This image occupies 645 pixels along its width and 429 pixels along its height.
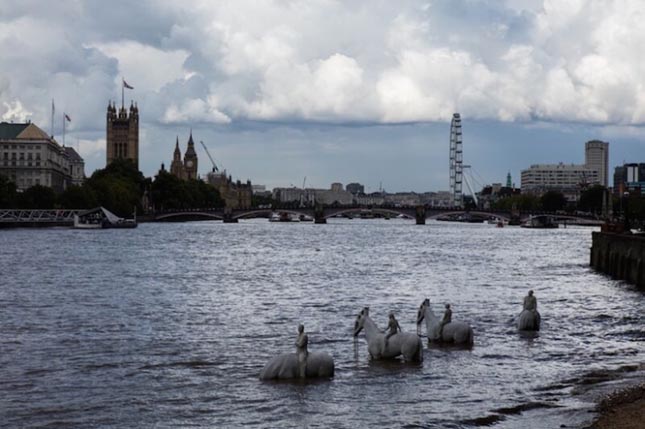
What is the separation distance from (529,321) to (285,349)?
969 cm

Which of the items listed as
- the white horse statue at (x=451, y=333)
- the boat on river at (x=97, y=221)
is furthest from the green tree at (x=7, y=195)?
the white horse statue at (x=451, y=333)

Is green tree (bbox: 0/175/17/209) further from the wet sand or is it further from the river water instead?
the wet sand

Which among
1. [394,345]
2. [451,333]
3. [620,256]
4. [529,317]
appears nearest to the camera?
Answer: [394,345]

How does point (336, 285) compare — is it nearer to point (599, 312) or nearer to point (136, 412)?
point (599, 312)

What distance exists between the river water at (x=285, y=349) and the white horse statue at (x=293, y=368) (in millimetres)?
431

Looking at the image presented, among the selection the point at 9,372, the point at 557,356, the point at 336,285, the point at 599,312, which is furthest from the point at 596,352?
the point at 336,285

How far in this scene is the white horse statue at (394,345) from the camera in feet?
101

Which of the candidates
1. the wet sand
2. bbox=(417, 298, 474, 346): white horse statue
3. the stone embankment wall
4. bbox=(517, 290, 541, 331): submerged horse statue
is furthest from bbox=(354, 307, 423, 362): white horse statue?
the stone embankment wall

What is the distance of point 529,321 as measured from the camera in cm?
3944

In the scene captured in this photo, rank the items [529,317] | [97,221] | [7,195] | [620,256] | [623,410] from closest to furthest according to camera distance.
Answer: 1. [623,410]
2. [529,317]
3. [620,256]
4. [7,195]
5. [97,221]

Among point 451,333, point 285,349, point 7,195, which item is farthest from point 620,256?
point 7,195

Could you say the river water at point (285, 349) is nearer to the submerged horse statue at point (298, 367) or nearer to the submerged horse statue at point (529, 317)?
the submerged horse statue at point (298, 367)

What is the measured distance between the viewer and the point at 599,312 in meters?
47.9

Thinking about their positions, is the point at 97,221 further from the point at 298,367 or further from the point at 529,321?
the point at 298,367
